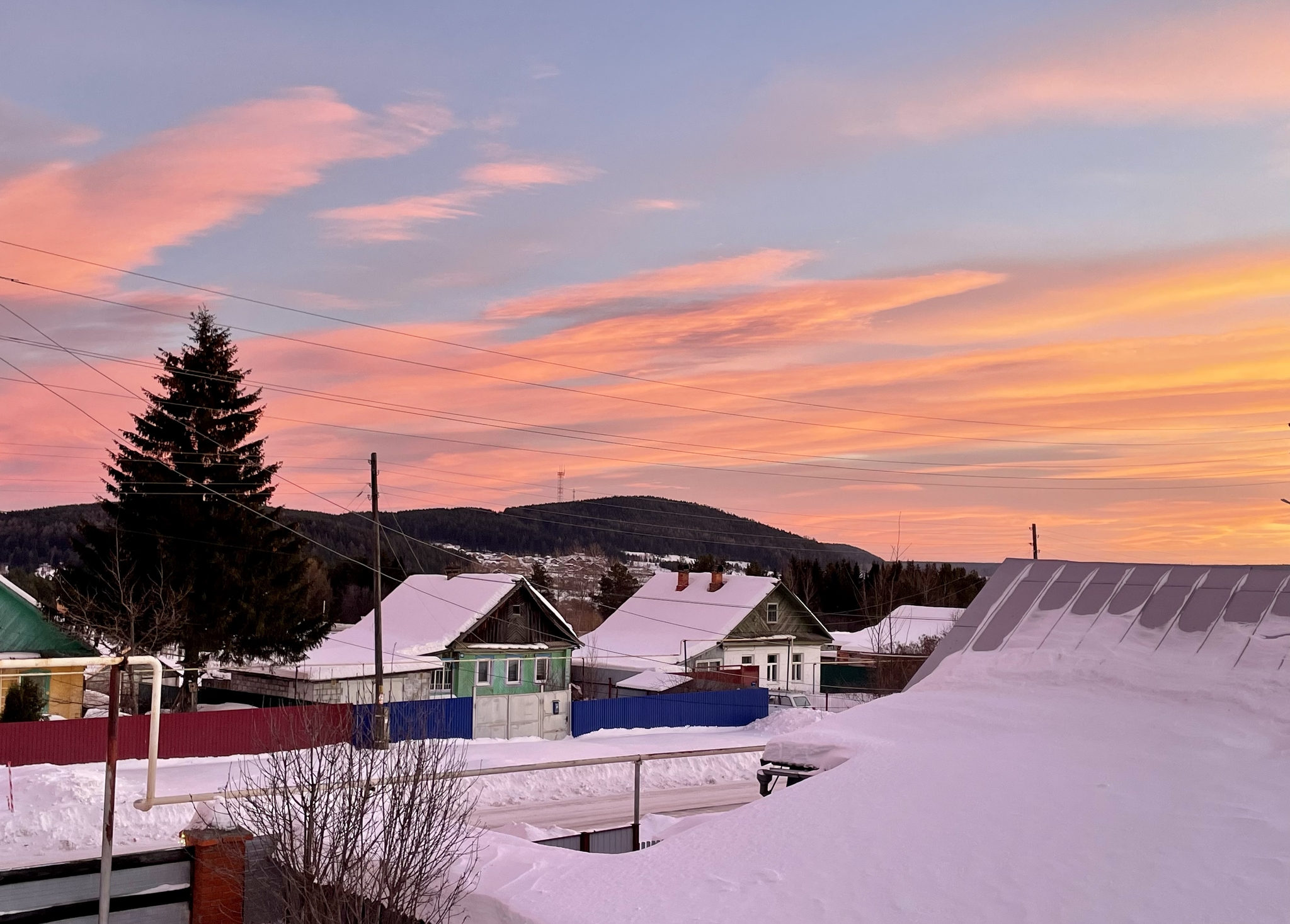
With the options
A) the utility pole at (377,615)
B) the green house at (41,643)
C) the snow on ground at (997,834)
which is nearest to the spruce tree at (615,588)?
the green house at (41,643)

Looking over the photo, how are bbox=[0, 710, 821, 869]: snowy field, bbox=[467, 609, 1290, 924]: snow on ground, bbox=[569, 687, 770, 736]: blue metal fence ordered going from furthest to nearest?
bbox=[569, 687, 770, 736]: blue metal fence → bbox=[0, 710, 821, 869]: snowy field → bbox=[467, 609, 1290, 924]: snow on ground

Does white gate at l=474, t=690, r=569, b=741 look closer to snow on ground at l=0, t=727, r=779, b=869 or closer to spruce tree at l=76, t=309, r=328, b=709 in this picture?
snow on ground at l=0, t=727, r=779, b=869

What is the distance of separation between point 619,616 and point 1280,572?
48716 mm

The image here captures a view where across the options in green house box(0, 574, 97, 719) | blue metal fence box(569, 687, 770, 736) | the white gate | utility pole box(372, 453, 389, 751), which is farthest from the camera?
blue metal fence box(569, 687, 770, 736)

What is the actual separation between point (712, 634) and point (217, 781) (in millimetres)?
32475

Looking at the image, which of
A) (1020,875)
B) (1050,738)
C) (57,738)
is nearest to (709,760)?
(57,738)

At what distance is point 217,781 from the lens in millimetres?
26641

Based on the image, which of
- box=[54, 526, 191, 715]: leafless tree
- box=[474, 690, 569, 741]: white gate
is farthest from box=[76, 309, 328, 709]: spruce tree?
box=[474, 690, 569, 741]: white gate

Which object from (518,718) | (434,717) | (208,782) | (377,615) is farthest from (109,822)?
(518,718)

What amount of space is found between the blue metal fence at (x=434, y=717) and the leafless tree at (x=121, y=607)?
28.0ft

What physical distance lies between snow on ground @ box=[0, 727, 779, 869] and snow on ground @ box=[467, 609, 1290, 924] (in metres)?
8.32

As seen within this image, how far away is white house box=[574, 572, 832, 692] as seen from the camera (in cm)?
5519

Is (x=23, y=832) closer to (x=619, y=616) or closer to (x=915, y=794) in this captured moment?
(x=915, y=794)

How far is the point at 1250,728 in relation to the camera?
1105 cm
